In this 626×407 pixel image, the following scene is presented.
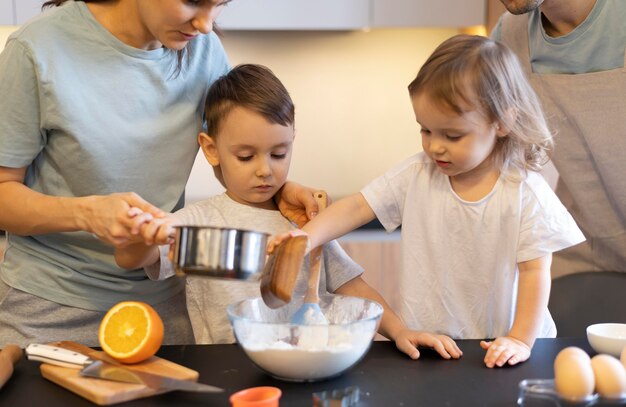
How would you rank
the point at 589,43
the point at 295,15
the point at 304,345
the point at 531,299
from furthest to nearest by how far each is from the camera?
the point at 295,15, the point at 589,43, the point at 531,299, the point at 304,345

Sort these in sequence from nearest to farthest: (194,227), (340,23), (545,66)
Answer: (194,227)
(545,66)
(340,23)

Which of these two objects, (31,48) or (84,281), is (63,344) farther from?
(31,48)

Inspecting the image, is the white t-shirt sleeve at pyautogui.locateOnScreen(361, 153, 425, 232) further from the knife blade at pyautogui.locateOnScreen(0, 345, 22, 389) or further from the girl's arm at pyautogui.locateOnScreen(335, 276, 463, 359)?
the knife blade at pyautogui.locateOnScreen(0, 345, 22, 389)

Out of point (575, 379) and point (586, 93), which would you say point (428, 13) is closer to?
point (586, 93)

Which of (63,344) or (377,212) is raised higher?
(377,212)

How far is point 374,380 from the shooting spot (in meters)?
1.23

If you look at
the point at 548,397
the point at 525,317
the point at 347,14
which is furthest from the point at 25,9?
the point at 548,397

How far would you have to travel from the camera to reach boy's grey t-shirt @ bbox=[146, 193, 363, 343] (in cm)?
160

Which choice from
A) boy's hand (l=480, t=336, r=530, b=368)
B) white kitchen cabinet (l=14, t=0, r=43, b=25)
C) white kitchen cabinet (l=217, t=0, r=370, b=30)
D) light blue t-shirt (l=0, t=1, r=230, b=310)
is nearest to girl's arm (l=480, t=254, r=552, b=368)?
boy's hand (l=480, t=336, r=530, b=368)

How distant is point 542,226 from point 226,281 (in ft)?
1.92

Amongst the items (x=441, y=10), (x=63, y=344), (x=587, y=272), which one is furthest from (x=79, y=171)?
(x=441, y=10)

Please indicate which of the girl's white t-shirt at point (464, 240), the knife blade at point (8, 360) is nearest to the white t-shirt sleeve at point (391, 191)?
the girl's white t-shirt at point (464, 240)

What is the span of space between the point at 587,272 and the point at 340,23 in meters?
1.46

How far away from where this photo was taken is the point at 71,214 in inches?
53.9
